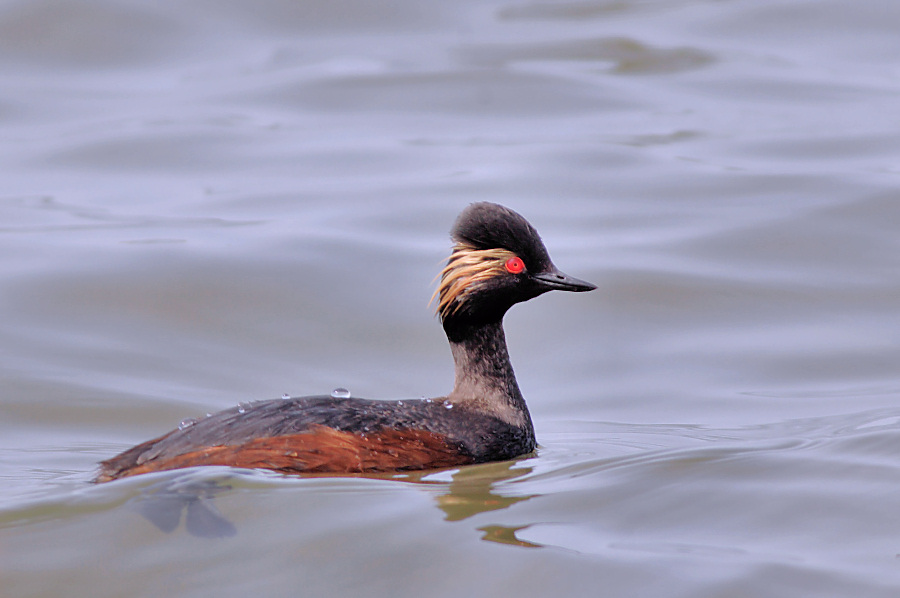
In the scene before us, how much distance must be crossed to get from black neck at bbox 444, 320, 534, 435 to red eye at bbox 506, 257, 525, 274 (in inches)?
20.3

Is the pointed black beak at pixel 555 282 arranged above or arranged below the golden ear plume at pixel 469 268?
below

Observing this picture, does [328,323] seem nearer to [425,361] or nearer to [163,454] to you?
[425,361]

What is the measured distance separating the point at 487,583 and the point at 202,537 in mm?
1383

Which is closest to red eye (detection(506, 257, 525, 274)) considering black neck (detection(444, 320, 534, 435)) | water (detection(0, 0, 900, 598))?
black neck (detection(444, 320, 534, 435))

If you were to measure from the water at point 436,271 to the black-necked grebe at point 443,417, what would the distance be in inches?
8.4

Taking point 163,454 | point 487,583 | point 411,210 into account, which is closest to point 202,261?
point 411,210

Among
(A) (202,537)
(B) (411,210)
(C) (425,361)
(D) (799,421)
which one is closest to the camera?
Result: (A) (202,537)

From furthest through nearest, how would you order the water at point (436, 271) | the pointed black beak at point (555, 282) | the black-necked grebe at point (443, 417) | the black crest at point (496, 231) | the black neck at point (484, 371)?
the black neck at point (484, 371) < the pointed black beak at point (555, 282) < the black crest at point (496, 231) < the black-necked grebe at point (443, 417) < the water at point (436, 271)

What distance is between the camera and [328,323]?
11.1m

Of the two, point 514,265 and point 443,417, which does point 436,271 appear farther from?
point 443,417

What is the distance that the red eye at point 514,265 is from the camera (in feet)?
24.5

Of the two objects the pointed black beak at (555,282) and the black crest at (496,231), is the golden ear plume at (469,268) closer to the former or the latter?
the black crest at (496,231)

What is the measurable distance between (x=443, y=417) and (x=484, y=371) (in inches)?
23.8

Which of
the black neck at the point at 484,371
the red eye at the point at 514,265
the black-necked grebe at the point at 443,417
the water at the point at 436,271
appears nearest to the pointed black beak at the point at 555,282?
the black-necked grebe at the point at 443,417
